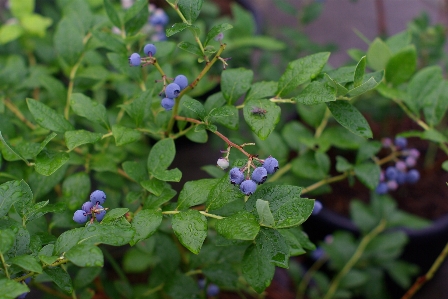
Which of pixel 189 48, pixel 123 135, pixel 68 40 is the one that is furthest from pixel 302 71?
pixel 68 40

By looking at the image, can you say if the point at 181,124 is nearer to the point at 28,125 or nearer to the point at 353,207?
the point at 28,125

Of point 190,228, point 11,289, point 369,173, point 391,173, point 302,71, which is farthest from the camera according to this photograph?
point 391,173

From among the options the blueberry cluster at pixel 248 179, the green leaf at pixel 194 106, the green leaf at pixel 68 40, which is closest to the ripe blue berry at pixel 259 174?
the blueberry cluster at pixel 248 179

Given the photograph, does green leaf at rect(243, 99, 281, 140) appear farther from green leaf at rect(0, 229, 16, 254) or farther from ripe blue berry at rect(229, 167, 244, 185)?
green leaf at rect(0, 229, 16, 254)

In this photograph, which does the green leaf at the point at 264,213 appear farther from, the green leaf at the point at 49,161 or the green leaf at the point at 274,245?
the green leaf at the point at 49,161

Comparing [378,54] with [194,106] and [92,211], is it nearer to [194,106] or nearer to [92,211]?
[194,106]
